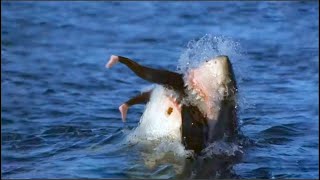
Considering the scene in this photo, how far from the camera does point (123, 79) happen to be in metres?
14.5

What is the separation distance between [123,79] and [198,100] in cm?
603

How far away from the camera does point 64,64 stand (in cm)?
1614

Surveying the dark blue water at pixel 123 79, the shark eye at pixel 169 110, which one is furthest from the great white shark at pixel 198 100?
the dark blue water at pixel 123 79

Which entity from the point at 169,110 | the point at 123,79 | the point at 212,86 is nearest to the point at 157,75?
the point at 169,110

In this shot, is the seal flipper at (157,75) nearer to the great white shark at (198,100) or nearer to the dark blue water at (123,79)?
the great white shark at (198,100)

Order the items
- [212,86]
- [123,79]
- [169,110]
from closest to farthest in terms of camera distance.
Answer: [212,86]
[169,110]
[123,79]

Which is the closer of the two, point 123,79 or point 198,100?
point 198,100

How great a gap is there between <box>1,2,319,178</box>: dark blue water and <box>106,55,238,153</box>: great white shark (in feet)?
1.21

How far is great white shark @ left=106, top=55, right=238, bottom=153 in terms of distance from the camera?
8516 mm

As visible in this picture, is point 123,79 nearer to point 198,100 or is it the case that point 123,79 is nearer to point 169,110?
point 169,110

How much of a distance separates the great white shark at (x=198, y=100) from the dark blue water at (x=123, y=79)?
14.5 inches

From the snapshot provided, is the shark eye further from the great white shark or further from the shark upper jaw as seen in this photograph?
the shark upper jaw

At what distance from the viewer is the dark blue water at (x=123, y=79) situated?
9.06 m

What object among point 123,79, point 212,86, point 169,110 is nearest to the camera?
point 212,86
